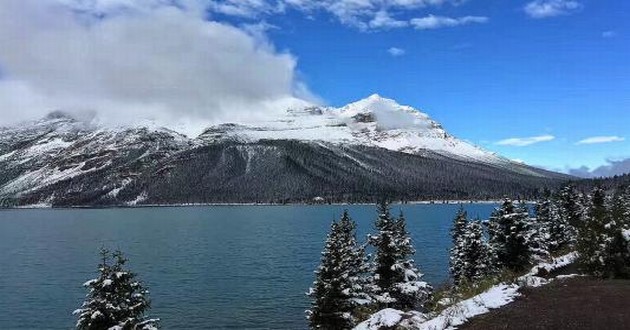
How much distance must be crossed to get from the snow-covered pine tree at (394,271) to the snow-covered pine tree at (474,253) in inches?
454

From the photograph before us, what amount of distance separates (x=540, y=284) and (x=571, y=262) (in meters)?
11.0

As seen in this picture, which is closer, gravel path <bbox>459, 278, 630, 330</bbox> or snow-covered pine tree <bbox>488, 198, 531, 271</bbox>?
gravel path <bbox>459, 278, 630, 330</bbox>

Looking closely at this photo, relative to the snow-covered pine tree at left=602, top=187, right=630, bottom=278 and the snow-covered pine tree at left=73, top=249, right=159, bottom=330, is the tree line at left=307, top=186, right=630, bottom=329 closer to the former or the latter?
the snow-covered pine tree at left=602, top=187, right=630, bottom=278

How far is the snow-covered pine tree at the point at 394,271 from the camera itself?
4234cm

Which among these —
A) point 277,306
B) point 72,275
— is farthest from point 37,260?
point 277,306

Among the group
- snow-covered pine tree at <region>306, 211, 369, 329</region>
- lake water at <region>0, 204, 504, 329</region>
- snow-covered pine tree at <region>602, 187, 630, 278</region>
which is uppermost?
snow-covered pine tree at <region>602, 187, 630, 278</region>

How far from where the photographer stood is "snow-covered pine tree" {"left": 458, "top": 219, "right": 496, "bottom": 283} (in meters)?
54.0

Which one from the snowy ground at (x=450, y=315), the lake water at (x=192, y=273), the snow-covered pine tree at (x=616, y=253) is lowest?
the lake water at (x=192, y=273)

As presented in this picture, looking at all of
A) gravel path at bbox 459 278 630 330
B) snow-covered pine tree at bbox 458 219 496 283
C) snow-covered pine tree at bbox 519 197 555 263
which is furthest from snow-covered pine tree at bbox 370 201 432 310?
gravel path at bbox 459 278 630 330

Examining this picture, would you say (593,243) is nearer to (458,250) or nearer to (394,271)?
(394,271)

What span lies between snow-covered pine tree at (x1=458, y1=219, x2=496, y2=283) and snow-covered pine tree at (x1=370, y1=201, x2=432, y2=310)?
1152cm

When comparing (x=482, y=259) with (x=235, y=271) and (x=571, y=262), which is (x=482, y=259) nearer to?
(x=571, y=262)

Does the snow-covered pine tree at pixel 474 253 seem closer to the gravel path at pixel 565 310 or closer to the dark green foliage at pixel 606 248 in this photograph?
the dark green foliage at pixel 606 248

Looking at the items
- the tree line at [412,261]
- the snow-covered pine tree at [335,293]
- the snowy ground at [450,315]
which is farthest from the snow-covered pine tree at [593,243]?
the snow-covered pine tree at [335,293]
